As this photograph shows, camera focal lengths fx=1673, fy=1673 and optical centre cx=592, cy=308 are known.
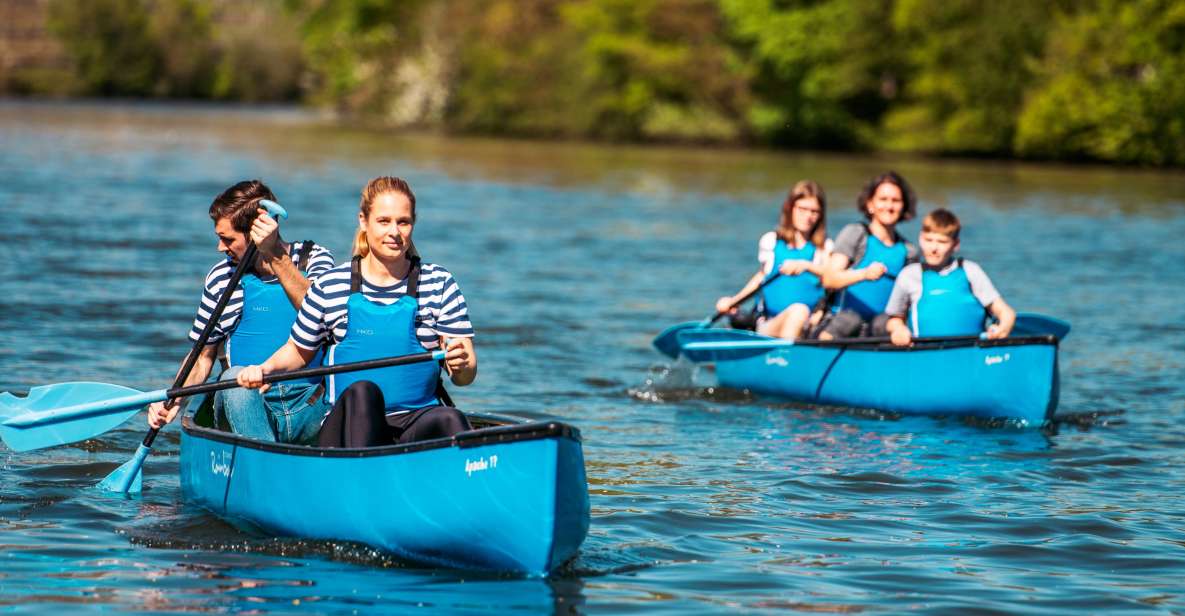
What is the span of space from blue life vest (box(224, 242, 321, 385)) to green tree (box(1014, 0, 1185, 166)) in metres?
30.6

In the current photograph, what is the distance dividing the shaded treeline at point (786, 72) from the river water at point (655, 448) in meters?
14.2

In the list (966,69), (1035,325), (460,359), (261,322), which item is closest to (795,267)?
(1035,325)

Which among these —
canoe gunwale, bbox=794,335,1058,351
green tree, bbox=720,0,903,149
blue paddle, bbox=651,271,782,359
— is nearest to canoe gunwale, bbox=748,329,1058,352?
canoe gunwale, bbox=794,335,1058,351

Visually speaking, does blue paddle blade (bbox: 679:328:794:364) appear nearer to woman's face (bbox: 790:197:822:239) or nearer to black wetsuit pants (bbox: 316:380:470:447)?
woman's face (bbox: 790:197:822:239)

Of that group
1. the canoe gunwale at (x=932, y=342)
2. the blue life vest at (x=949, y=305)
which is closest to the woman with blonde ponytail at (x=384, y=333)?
the canoe gunwale at (x=932, y=342)

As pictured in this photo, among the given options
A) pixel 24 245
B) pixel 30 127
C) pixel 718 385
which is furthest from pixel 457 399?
pixel 30 127

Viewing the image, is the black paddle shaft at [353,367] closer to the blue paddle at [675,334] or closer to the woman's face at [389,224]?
the woman's face at [389,224]

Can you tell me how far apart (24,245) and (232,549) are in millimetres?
10315

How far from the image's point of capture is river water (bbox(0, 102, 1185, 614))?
537cm

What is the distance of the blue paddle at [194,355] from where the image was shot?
6.04 metres

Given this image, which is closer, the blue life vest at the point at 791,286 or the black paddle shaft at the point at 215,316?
the black paddle shaft at the point at 215,316

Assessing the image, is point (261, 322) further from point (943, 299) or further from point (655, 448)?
point (943, 299)

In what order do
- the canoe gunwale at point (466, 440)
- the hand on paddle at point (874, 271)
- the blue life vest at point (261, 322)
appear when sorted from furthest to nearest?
the hand on paddle at point (874, 271), the blue life vest at point (261, 322), the canoe gunwale at point (466, 440)

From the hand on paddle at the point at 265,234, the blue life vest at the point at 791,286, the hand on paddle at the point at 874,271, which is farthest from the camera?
the blue life vest at the point at 791,286
